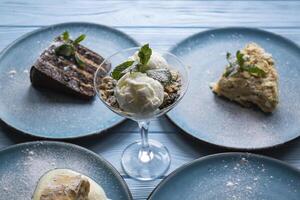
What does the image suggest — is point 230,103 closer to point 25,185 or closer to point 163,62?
point 163,62

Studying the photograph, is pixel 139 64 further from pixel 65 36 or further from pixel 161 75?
pixel 65 36

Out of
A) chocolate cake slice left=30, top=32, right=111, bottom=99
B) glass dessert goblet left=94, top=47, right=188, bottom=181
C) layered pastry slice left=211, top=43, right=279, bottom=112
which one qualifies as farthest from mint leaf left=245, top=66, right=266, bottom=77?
chocolate cake slice left=30, top=32, right=111, bottom=99

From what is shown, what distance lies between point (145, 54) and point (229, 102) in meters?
0.47

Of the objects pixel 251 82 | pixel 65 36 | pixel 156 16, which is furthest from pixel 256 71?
pixel 65 36

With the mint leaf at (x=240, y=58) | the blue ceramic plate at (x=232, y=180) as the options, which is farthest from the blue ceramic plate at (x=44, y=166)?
the mint leaf at (x=240, y=58)

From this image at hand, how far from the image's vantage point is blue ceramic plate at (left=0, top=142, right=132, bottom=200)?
5.00 ft

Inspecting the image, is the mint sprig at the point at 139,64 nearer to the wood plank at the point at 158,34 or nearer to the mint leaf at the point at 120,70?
the mint leaf at the point at 120,70

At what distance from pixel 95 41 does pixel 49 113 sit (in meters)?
0.44

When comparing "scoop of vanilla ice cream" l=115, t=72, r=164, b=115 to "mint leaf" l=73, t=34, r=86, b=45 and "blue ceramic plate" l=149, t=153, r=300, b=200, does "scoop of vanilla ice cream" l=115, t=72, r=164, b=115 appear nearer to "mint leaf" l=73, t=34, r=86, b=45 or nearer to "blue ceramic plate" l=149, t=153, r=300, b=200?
"blue ceramic plate" l=149, t=153, r=300, b=200

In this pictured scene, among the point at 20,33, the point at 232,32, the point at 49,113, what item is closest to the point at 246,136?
the point at 232,32

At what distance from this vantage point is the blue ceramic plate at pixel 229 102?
1683 millimetres

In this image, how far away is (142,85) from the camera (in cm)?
143

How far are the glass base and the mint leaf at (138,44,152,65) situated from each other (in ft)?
1.17

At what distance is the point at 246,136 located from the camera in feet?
5.53
